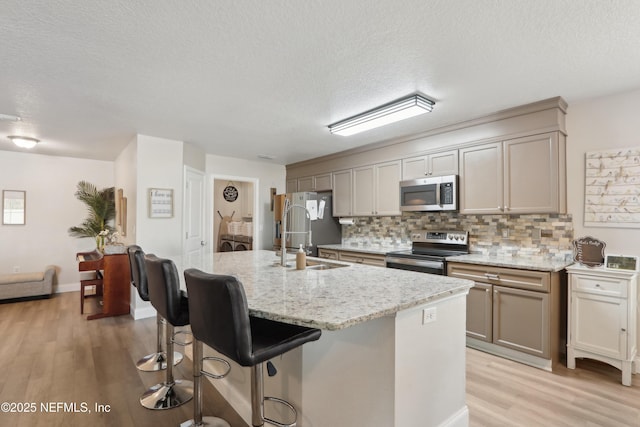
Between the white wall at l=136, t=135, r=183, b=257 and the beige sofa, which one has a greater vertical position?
the white wall at l=136, t=135, r=183, b=257

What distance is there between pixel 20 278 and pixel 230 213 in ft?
13.9

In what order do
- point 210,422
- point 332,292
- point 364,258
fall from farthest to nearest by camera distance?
point 364,258 → point 210,422 → point 332,292

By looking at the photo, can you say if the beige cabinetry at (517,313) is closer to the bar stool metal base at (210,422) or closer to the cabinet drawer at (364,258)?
the cabinet drawer at (364,258)

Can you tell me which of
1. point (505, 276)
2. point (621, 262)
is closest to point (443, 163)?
point (505, 276)

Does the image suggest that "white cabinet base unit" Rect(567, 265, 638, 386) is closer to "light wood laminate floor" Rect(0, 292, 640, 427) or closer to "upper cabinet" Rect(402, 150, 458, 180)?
"light wood laminate floor" Rect(0, 292, 640, 427)

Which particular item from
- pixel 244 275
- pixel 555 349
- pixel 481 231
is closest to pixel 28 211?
pixel 244 275

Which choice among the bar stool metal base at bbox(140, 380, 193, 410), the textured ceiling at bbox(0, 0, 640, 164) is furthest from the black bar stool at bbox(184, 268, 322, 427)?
the textured ceiling at bbox(0, 0, 640, 164)

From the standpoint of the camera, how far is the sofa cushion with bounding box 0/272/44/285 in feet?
15.4

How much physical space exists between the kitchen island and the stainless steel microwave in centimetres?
191

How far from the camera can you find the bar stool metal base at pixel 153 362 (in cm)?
272

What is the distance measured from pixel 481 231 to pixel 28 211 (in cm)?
684

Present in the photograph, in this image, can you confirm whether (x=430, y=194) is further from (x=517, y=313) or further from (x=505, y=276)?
(x=517, y=313)

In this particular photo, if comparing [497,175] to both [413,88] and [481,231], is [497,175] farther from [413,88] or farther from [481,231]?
[413,88]

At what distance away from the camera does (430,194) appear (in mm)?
3801
